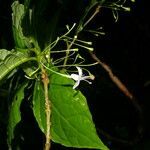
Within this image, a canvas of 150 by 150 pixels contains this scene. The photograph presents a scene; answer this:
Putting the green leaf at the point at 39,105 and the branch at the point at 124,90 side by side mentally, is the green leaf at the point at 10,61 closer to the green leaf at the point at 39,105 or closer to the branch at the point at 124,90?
the green leaf at the point at 39,105

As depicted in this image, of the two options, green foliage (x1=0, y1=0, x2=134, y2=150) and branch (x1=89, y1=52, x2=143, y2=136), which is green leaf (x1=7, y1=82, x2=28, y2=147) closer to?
green foliage (x1=0, y1=0, x2=134, y2=150)

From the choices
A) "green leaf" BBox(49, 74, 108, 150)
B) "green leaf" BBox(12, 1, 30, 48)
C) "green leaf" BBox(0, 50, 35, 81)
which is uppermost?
"green leaf" BBox(12, 1, 30, 48)

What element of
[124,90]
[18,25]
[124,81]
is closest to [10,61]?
[18,25]

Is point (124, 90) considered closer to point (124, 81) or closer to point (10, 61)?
point (124, 81)

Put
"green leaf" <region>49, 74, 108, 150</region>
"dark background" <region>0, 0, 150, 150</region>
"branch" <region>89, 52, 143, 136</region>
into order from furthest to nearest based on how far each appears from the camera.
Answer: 1. "dark background" <region>0, 0, 150, 150</region>
2. "branch" <region>89, 52, 143, 136</region>
3. "green leaf" <region>49, 74, 108, 150</region>

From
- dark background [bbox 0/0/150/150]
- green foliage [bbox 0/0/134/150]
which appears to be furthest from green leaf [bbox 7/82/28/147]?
dark background [bbox 0/0/150/150]

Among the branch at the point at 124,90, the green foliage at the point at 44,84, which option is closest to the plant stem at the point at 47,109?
the green foliage at the point at 44,84

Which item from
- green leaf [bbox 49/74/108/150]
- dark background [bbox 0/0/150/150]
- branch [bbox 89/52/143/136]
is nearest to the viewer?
green leaf [bbox 49/74/108/150]

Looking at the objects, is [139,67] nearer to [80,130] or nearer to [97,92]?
[97,92]
